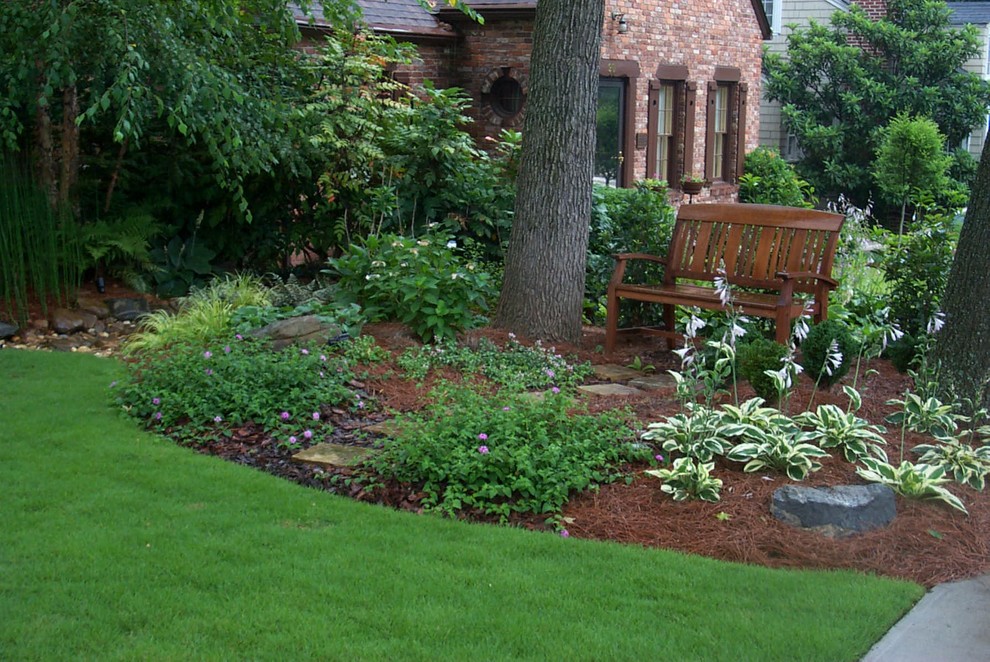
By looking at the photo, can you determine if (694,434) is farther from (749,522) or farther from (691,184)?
(691,184)

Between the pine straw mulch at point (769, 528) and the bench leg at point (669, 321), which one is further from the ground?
the bench leg at point (669, 321)

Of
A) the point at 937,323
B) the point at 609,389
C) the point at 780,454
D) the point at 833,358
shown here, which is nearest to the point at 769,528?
the point at 780,454

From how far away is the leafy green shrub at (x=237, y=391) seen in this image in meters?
6.12

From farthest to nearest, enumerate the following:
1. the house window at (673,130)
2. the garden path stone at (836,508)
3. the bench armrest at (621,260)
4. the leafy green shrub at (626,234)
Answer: the house window at (673,130)
the leafy green shrub at (626,234)
the bench armrest at (621,260)
the garden path stone at (836,508)

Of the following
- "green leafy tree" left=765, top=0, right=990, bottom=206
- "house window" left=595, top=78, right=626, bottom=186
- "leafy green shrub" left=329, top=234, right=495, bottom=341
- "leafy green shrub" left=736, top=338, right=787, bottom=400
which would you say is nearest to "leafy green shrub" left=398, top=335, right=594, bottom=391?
"leafy green shrub" left=329, top=234, right=495, bottom=341

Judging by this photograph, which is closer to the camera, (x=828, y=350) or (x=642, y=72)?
(x=828, y=350)

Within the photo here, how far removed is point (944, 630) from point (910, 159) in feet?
61.6

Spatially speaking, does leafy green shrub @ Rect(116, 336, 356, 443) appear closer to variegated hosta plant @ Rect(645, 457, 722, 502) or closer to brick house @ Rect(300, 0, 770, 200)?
variegated hosta plant @ Rect(645, 457, 722, 502)

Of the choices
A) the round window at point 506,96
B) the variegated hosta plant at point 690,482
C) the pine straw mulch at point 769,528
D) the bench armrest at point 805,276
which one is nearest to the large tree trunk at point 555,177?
the bench armrest at point 805,276

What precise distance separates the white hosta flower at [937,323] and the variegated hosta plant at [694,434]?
127cm

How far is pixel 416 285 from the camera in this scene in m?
7.85

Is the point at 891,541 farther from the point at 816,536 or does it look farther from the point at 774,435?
the point at 774,435

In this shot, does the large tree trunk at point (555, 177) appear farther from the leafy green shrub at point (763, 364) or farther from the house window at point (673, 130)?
the house window at point (673, 130)

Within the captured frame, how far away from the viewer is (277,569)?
4.16 metres
